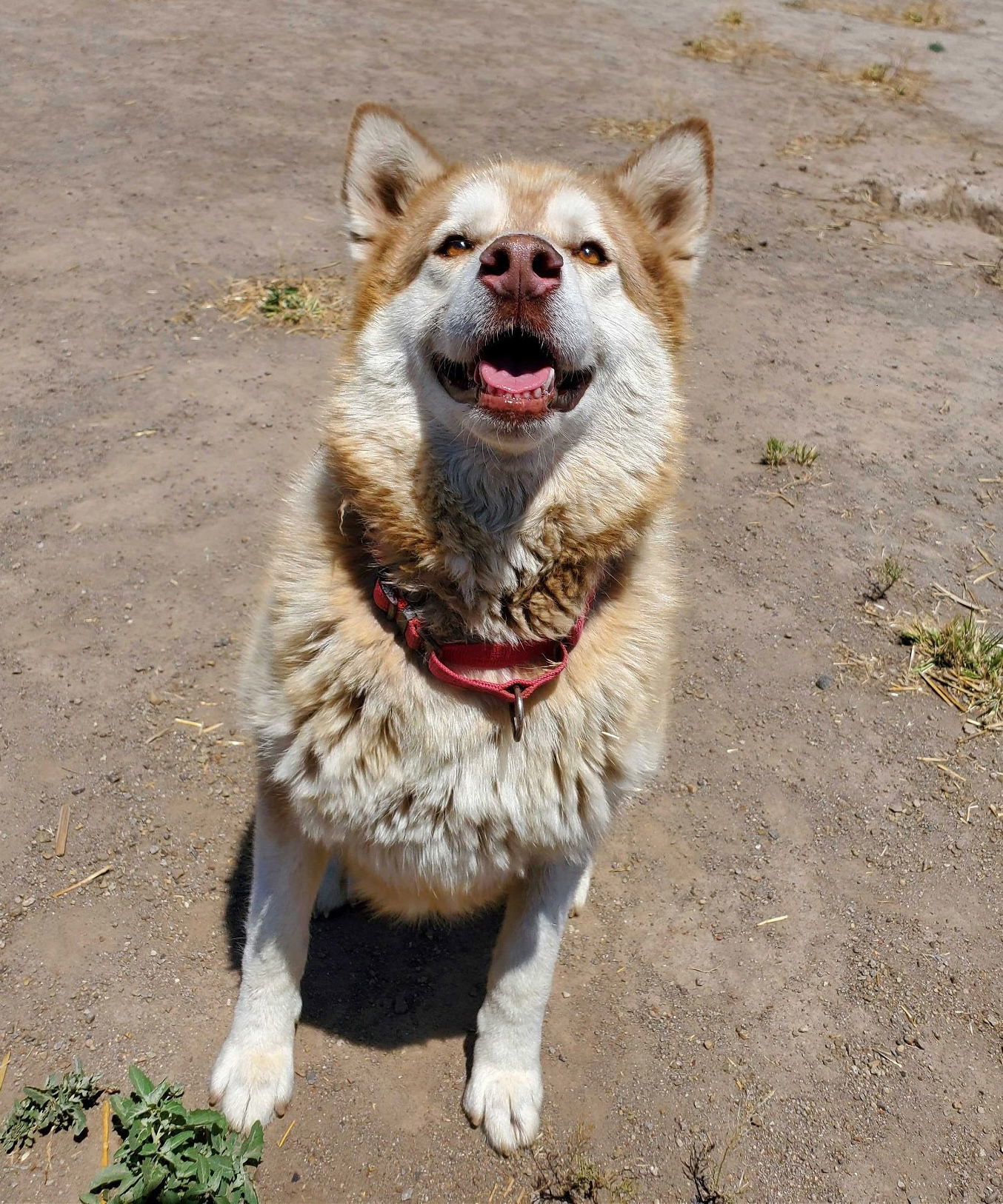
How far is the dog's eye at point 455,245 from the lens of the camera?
2.53 meters

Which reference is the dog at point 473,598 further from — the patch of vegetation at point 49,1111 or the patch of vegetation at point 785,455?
the patch of vegetation at point 785,455

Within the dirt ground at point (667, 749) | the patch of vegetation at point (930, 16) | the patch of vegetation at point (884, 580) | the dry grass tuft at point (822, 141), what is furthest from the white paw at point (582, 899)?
the patch of vegetation at point (930, 16)

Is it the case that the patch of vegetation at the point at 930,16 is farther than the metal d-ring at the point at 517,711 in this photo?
Yes

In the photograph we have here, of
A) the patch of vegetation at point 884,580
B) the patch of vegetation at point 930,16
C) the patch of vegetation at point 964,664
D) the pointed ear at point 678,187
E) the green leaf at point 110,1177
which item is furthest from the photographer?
the patch of vegetation at point 930,16

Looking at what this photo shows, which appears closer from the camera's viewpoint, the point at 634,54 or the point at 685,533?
the point at 685,533

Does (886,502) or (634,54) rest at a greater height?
(634,54)

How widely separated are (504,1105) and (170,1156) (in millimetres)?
905

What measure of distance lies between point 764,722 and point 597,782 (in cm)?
174

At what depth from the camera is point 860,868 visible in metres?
3.37

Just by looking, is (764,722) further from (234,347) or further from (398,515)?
(234,347)

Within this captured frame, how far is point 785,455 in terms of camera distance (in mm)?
5246

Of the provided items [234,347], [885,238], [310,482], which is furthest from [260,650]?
[885,238]

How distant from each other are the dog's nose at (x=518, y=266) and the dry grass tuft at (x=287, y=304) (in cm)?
386

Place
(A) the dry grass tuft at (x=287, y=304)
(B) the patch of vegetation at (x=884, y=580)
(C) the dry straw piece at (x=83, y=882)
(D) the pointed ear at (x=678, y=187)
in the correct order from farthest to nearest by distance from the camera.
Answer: (A) the dry grass tuft at (x=287, y=304), (B) the patch of vegetation at (x=884, y=580), (C) the dry straw piece at (x=83, y=882), (D) the pointed ear at (x=678, y=187)
